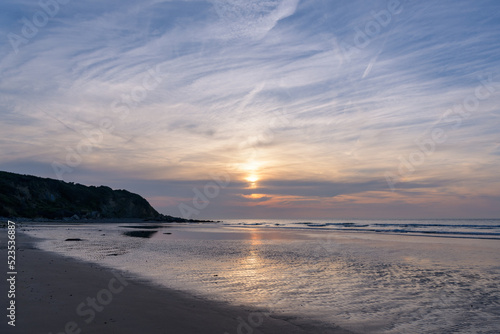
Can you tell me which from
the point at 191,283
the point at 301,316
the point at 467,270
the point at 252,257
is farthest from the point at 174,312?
the point at 467,270

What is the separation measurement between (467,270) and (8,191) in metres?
114

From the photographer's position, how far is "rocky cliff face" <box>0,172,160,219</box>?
9469 centimetres

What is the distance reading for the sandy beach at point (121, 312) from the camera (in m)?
8.67

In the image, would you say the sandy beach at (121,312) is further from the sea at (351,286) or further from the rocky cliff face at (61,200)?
the rocky cliff face at (61,200)

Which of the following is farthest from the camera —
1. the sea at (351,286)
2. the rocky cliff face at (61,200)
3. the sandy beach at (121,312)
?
the rocky cliff face at (61,200)

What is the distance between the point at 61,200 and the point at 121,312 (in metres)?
129

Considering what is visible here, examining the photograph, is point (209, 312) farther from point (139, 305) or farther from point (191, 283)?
point (191, 283)

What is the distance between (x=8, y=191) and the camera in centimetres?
9900

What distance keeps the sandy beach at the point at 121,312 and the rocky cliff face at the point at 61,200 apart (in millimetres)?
87449

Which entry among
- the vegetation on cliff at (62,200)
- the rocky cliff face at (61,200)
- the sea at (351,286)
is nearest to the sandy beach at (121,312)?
the sea at (351,286)

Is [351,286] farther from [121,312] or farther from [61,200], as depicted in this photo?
[61,200]

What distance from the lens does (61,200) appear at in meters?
123

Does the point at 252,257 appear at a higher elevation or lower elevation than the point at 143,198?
lower

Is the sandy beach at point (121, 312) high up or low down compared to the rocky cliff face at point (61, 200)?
down
